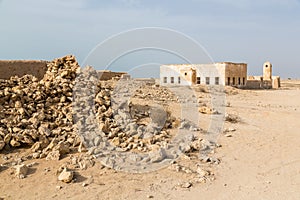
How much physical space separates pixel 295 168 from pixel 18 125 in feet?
15.5

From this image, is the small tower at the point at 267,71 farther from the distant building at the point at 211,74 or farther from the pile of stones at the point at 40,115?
the pile of stones at the point at 40,115

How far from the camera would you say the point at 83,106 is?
19.6ft

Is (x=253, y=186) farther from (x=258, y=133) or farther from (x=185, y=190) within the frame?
(x=258, y=133)

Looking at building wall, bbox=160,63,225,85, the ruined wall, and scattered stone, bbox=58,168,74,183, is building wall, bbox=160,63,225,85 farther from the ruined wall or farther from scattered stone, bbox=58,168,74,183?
scattered stone, bbox=58,168,74,183

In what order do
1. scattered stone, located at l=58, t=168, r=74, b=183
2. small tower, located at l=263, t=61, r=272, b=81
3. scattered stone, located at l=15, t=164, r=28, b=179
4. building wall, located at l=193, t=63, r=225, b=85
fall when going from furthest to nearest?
small tower, located at l=263, t=61, r=272, b=81 < building wall, located at l=193, t=63, r=225, b=85 < scattered stone, located at l=15, t=164, r=28, b=179 < scattered stone, located at l=58, t=168, r=74, b=183

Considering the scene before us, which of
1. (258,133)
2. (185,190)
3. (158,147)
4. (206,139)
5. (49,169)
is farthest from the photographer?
(258,133)

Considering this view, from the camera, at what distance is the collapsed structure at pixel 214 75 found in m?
24.8

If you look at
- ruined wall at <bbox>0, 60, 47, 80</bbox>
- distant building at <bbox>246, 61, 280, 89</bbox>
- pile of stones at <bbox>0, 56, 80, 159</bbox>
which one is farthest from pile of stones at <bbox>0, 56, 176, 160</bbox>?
distant building at <bbox>246, 61, 280, 89</bbox>

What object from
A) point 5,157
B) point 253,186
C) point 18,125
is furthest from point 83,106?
point 253,186

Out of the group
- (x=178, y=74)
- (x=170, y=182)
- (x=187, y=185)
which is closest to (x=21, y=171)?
(x=170, y=182)

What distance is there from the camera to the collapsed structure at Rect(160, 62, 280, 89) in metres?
24.8

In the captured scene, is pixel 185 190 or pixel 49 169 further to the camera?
pixel 49 169

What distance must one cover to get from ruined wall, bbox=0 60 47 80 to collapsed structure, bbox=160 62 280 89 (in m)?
11.4

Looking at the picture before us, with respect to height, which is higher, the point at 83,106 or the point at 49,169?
the point at 83,106
